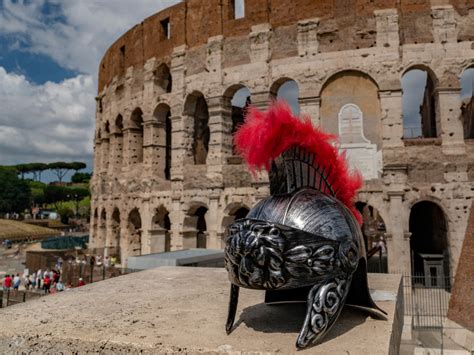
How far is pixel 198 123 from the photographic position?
14.8 m

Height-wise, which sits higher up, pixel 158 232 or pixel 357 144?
pixel 357 144

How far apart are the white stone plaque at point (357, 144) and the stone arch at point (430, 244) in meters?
1.95

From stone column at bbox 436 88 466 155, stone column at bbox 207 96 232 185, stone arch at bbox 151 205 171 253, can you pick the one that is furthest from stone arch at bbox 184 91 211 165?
stone column at bbox 436 88 466 155

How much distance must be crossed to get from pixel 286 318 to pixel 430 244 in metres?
14.1

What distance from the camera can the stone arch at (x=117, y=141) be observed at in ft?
56.9

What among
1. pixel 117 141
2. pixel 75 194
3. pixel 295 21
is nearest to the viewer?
pixel 295 21

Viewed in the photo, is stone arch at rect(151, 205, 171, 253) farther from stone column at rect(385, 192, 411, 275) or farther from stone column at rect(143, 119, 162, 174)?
stone column at rect(385, 192, 411, 275)

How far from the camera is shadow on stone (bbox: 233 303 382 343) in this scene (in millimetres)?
2377

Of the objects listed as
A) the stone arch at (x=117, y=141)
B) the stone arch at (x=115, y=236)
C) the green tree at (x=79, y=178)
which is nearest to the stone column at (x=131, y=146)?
the stone arch at (x=117, y=141)

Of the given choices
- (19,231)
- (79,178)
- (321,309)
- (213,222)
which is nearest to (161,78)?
(213,222)

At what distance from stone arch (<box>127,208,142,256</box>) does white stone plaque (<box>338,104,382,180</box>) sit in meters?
9.29

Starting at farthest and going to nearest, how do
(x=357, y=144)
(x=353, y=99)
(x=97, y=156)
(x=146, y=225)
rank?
(x=97, y=156) → (x=146, y=225) → (x=353, y=99) → (x=357, y=144)

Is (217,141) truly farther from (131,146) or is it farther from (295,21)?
(131,146)

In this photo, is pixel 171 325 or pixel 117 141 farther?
pixel 117 141
